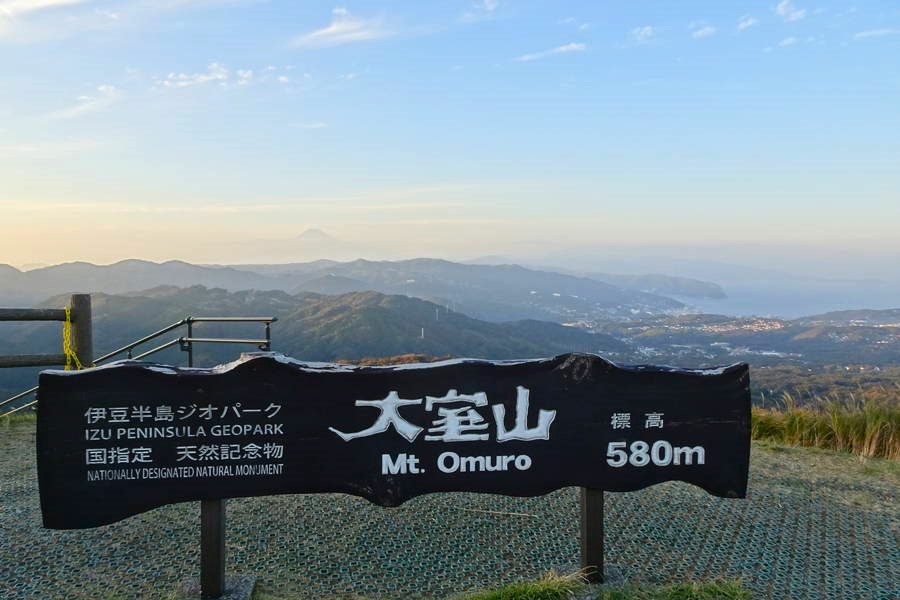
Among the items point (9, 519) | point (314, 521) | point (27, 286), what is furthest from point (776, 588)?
point (27, 286)

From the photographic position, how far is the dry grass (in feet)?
24.9

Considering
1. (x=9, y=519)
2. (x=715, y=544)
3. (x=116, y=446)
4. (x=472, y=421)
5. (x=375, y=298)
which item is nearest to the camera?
(x=116, y=446)

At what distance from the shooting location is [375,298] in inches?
3684

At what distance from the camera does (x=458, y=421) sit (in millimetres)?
3594

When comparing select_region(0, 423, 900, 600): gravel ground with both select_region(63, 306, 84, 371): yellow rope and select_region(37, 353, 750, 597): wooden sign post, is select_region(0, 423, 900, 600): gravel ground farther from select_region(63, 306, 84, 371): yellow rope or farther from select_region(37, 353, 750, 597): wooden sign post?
select_region(63, 306, 84, 371): yellow rope

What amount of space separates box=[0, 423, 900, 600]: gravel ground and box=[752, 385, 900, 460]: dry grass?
82.2 inches

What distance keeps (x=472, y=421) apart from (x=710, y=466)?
1.42 meters

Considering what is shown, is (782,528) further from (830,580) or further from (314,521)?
(314,521)

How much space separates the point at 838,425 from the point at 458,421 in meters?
6.42

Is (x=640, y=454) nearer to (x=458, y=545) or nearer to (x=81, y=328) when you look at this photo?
(x=458, y=545)

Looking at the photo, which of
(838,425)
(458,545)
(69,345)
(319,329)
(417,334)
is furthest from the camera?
(417,334)

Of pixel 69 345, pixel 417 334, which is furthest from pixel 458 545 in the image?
pixel 417 334

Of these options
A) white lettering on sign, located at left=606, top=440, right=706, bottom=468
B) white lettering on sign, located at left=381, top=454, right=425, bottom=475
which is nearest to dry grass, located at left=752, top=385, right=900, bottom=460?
white lettering on sign, located at left=606, top=440, right=706, bottom=468

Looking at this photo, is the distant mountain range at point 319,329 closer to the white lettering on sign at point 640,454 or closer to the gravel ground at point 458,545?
the gravel ground at point 458,545
